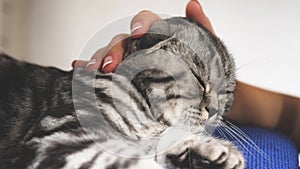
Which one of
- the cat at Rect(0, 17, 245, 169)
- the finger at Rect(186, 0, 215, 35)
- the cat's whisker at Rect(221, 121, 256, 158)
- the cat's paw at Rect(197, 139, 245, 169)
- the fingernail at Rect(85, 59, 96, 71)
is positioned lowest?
the cat's whisker at Rect(221, 121, 256, 158)

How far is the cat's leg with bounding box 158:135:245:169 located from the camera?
0.45 meters

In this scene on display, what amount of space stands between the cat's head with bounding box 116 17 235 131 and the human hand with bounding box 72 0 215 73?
0.01 m

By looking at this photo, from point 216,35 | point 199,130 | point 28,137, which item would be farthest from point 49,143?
point 216,35

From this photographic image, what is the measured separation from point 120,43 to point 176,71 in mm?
90

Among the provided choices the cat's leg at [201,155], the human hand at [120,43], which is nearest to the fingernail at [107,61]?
the human hand at [120,43]

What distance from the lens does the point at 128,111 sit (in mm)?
441

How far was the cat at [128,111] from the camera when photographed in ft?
1.36

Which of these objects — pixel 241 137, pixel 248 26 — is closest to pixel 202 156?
pixel 241 137

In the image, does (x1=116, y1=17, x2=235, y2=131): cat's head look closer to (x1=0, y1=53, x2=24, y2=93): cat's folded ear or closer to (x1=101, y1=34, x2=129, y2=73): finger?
(x1=101, y1=34, x2=129, y2=73): finger

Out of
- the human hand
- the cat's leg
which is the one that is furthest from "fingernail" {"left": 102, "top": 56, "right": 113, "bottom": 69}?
the cat's leg

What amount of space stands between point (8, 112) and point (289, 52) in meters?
0.38

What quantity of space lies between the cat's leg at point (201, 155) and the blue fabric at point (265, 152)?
36mm

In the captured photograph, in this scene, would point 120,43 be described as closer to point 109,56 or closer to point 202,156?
point 109,56

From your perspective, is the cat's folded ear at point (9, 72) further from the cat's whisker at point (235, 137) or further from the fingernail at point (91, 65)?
the cat's whisker at point (235, 137)
